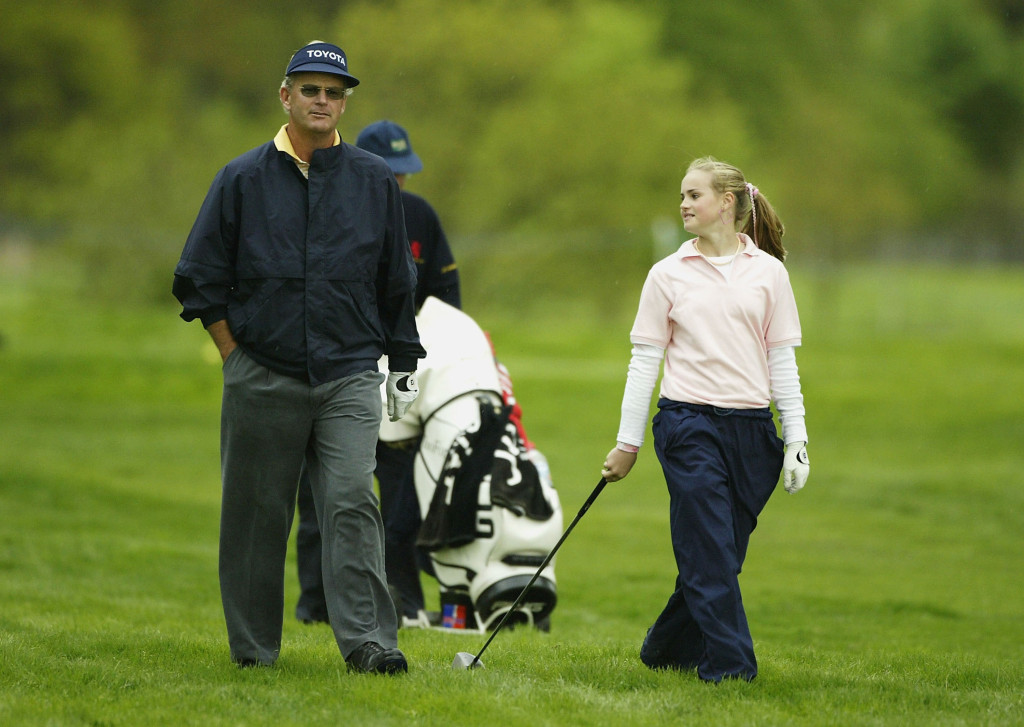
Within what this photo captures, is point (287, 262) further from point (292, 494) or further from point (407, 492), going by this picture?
point (407, 492)

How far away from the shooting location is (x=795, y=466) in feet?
15.5

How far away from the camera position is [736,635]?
4.68 metres

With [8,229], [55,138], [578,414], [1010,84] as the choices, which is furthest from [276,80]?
[1010,84]

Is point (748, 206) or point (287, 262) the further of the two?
point (748, 206)

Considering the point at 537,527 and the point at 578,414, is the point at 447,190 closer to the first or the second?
the point at 578,414

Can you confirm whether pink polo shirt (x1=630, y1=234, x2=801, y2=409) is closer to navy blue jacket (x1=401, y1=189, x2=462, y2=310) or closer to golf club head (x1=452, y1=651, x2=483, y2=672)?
golf club head (x1=452, y1=651, x2=483, y2=672)

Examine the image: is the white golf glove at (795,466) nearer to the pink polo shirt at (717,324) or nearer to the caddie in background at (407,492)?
the pink polo shirt at (717,324)

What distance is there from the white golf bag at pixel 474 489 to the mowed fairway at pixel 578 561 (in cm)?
26

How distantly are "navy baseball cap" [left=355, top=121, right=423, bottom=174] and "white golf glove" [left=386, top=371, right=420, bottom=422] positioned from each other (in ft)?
7.68

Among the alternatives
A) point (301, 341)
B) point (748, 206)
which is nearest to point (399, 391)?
point (301, 341)

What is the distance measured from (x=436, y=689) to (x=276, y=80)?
37607 mm

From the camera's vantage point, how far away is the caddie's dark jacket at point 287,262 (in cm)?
472

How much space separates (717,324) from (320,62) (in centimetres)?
166

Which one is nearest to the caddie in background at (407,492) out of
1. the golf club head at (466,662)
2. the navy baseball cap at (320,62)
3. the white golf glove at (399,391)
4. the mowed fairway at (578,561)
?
the mowed fairway at (578,561)
